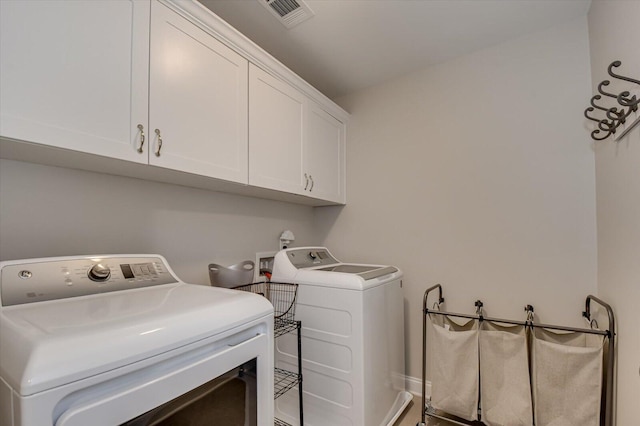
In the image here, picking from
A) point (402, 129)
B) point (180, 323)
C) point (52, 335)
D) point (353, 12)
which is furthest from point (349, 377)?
point (353, 12)

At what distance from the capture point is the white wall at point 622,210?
1067 mm

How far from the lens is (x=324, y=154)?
2.22m

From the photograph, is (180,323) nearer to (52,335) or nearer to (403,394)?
(52,335)

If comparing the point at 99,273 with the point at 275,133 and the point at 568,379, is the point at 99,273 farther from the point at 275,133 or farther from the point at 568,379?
the point at 568,379

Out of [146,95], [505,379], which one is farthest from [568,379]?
[146,95]

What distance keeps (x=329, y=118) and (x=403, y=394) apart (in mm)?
2087

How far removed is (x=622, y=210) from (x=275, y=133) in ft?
5.60

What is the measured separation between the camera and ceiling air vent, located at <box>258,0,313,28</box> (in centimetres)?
154

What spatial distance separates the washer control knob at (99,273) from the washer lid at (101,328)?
3.9 inches

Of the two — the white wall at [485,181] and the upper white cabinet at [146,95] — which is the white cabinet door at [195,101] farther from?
the white wall at [485,181]

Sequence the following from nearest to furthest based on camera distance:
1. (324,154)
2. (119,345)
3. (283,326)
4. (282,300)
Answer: (119,345)
(283,326)
(282,300)
(324,154)

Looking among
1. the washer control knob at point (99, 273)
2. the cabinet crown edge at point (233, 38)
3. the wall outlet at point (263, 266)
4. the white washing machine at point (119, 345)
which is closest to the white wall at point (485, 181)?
the wall outlet at point (263, 266)

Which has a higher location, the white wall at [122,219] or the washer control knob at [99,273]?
the white wall at [122,219]

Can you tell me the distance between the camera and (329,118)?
2291 millimetres
